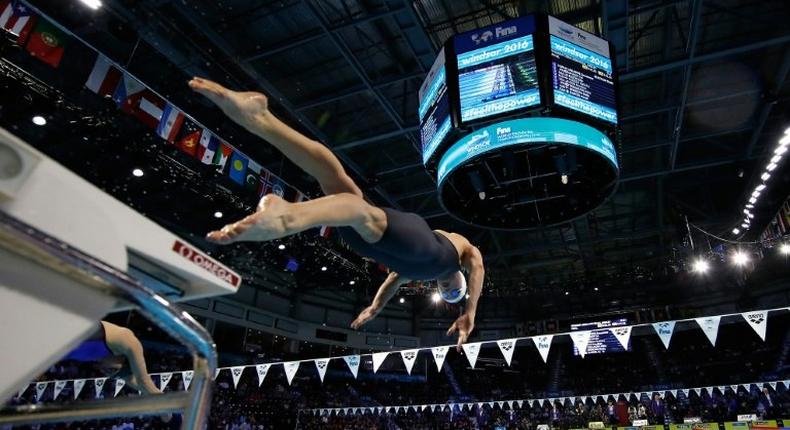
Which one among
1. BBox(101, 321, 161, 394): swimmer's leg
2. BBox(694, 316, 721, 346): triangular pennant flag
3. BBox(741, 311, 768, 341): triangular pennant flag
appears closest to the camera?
BBox(101, 321, 161, 394): swimmer's leg

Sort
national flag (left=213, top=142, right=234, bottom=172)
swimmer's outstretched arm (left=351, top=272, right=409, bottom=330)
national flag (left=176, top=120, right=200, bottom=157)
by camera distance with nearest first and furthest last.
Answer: swimmer's outstretched arm (left=351, top=272, right=409, bottom=330), national flag (left=176, top=120, right=200, bottom=157), national flag (left=213, top=142, right=234, bottom=172)

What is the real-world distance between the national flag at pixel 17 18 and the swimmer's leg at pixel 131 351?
214 inches

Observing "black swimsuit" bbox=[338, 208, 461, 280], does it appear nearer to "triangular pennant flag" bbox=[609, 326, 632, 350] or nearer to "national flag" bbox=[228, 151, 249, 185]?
"national flag" bbox=[228, 151, 249, 185]

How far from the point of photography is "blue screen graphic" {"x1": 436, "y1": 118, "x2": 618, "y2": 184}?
17.9 ft

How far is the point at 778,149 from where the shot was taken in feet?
34.0

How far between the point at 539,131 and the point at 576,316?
874 inches

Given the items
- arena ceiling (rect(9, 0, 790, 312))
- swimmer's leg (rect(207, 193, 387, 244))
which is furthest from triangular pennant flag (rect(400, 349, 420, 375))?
swimmer's leg (rect(207, 193, 387, 244))

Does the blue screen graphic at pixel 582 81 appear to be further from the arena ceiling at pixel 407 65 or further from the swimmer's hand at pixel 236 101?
the swimmer's hand at pixel 236 101

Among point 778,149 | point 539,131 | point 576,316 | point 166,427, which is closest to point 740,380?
point 576,316

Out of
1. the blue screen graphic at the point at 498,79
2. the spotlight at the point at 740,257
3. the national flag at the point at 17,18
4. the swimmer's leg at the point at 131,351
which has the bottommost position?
the swimmer's leg at the point at 131,351

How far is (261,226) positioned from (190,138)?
301 inches

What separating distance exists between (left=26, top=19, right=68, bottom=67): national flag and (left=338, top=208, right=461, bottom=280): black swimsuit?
21.6ft

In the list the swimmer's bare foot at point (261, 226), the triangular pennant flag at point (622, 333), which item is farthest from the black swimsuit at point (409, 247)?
the triangular pennant flag at point (622, 333)

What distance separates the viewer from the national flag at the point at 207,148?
343 inches
